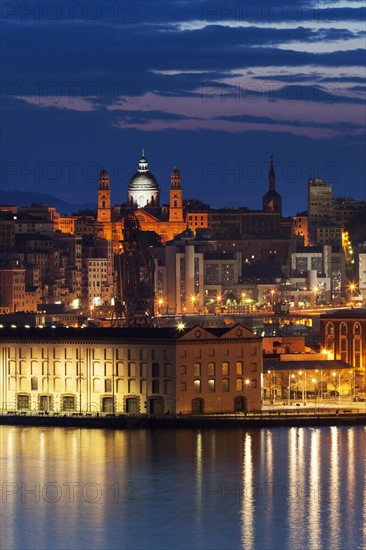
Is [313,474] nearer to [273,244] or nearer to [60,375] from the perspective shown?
[60,375]

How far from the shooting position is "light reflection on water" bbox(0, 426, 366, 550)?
41.1 metres

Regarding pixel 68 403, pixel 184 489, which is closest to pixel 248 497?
pixel 184 489

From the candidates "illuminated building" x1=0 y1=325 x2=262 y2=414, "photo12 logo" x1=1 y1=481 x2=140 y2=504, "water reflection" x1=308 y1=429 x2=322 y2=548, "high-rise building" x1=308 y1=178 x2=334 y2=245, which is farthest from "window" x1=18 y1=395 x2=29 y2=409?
"high-rise building" x1=308 y1=178 x2=334 y2=245

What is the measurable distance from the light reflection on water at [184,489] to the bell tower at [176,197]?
61.9m

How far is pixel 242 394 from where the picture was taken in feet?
181

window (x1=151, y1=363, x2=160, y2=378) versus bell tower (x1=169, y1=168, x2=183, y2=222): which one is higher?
bell tower (x1=169, y1=168, x2=183, y2=222)

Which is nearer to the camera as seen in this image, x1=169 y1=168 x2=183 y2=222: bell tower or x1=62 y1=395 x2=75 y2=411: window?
x1=62 y1=395 x2=75 y2=411: window

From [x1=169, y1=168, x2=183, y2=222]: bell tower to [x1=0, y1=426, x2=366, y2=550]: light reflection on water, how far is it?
61.9 m

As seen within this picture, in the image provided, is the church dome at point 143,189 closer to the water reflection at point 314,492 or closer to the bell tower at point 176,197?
the bell tower at point 176,197

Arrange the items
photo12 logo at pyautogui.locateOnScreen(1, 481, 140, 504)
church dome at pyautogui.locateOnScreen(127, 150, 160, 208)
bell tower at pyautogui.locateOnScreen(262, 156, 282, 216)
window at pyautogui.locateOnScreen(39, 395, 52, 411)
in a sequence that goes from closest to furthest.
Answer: photo12 logo at pyautogui.locateOnScreen(1, 481, 140, 504) < window at pyautogui.locateOnScreen(39, 395, 52, 411) < church dome at pyautogui.locateOnScreen(127, 150, 160, 208) < bell tower at pyautogui.locateOnScreen(262, 156, 282, 216)

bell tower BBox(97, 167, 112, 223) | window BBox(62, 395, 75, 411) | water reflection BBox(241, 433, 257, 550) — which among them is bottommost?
water reflection BBox(241, 433, 257, 550)

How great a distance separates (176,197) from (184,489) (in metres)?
70.5

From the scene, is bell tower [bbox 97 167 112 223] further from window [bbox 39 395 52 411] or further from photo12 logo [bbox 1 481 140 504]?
photo12 logo [bbox 1 481 140 504]

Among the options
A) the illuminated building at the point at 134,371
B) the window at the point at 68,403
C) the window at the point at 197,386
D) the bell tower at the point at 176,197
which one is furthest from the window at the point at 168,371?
the bell tower at the point at 176,197
